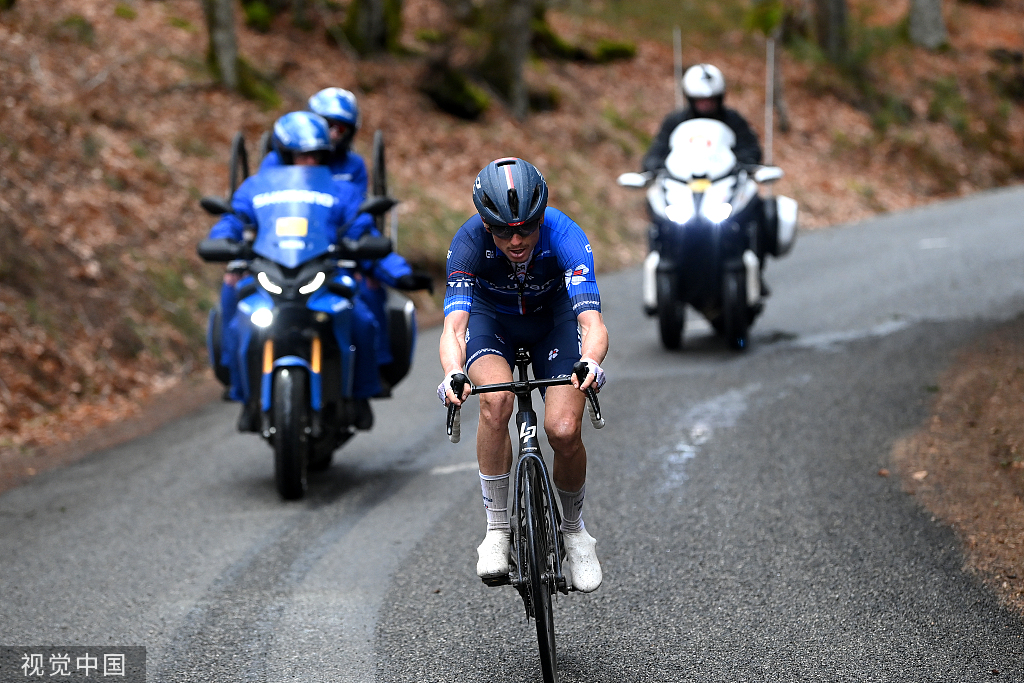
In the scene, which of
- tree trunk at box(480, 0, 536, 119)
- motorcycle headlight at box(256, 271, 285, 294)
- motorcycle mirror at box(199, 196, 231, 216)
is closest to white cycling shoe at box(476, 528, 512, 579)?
motorcycle headlight at box(256, 271, 285, 294)

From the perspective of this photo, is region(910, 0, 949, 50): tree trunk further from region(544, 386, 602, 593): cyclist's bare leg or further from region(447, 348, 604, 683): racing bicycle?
region(447, 348, 604, 683): racing bicycle

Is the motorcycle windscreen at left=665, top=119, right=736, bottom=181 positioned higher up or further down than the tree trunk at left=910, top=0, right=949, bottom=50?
further down

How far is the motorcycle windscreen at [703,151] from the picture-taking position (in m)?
10.6

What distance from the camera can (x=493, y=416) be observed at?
4.61 meters

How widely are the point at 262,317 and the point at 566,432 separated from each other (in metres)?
3.14

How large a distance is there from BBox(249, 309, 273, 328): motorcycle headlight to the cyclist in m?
2.47

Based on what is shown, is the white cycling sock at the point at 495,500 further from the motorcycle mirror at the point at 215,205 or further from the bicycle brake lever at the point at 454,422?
the motorcycle mirror at the point at 215,205

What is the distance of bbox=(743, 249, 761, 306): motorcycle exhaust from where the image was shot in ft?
34.5

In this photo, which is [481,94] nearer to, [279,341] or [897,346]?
[897,346]

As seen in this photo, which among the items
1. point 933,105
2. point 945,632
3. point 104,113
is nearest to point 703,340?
point 945,632

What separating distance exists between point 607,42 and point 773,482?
23.0 m

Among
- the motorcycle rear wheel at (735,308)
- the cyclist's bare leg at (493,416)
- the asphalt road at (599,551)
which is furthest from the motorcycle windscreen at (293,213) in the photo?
the motorcycle rear wheel at (735,308)

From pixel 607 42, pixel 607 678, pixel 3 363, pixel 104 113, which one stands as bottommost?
pixel 607 678

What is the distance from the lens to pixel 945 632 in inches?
185
